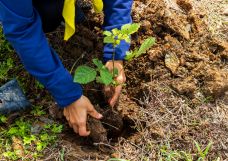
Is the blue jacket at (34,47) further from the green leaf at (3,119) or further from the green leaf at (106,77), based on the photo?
the green leaf at (3,119)

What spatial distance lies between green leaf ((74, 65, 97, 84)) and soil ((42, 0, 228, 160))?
29 cm

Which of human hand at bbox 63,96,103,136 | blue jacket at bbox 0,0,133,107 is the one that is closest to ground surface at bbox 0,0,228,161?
human hand at bbox 63,96,103,136

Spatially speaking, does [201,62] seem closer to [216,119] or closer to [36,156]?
[216,119]

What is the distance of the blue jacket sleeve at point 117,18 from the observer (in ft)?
6.75

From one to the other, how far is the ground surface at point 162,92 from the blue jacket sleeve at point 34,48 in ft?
0.95

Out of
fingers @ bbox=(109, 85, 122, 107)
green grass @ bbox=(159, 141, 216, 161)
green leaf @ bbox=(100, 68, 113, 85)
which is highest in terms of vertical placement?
green leaf @ bbox=(100, 68, 113, 85)

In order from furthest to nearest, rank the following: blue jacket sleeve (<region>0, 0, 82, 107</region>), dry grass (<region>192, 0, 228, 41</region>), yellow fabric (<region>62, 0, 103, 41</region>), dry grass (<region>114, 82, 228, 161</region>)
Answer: dry grass (<region>192, 0, 228, 41</region>), dry grass (<region>114, 82, 228, 161</region>), yellow fabric (<region>62, 0, 103, 41</region>), blue jacket sleeve (<region>0, 0, 82, 107</region>)

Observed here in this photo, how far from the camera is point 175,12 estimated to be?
236 cm

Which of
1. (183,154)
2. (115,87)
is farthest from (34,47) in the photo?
(183,154)

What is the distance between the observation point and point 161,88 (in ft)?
7.06

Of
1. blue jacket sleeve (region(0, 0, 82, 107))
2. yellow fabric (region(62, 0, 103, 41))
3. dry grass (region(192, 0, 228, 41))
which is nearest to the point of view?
blue jacket sleeve (region(0, 0, 82, 107))

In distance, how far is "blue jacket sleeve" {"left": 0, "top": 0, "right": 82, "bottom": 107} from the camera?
1673 mm

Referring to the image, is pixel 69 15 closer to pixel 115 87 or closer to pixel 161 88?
pixel 115 87

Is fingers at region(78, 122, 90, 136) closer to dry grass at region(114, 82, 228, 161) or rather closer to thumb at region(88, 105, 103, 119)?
thumb at region(88, 105, 103, 119)
